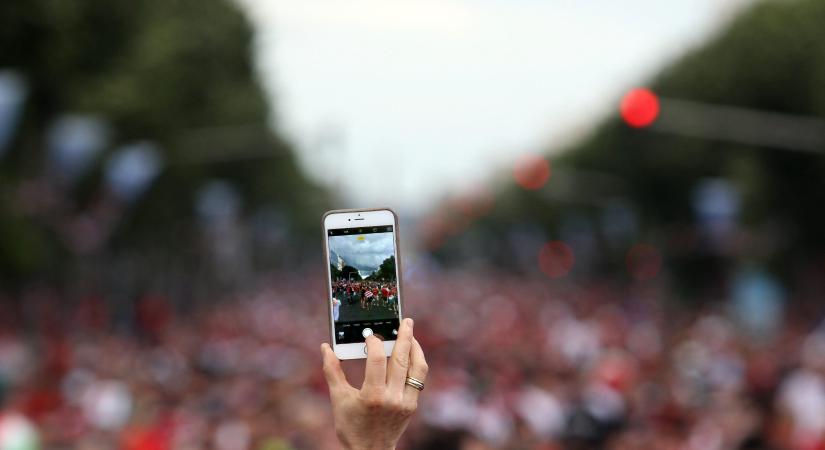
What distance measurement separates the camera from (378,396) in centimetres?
240

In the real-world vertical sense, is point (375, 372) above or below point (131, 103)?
below

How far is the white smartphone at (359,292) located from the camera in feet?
9.09

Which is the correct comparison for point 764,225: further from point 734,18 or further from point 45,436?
point 45,436

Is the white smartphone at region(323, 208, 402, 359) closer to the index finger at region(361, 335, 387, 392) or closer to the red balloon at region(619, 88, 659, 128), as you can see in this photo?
the index finger at region(361, 335, 387, 392)

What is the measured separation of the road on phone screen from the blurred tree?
57.9 ft

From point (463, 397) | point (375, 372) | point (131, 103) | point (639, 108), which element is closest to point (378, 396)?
point (375, 372)

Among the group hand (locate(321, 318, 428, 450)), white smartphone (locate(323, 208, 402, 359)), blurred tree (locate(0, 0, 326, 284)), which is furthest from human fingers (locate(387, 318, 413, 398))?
blurred tree (locate(0, 0, 326, 284))

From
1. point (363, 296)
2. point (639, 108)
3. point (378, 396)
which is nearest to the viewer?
point (378, 396)

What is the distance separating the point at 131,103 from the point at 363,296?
86.7 feet

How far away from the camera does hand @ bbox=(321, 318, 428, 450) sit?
2.41m

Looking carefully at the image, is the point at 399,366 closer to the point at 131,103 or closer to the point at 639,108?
the point at 639,108

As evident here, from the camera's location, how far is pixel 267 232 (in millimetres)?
68062

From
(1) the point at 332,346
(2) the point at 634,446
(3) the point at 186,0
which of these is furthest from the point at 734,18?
(1) the point at 332,346

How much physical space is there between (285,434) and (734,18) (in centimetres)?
3266
